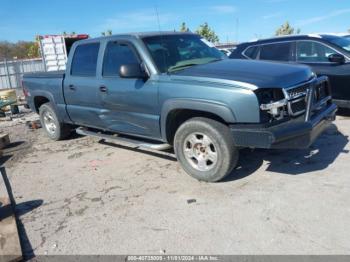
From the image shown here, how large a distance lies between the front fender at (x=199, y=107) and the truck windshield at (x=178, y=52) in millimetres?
505

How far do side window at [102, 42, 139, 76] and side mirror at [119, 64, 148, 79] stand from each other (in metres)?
0.30

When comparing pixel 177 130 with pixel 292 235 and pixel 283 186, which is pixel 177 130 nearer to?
pixel 283 186

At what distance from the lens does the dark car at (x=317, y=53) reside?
23.5 feet

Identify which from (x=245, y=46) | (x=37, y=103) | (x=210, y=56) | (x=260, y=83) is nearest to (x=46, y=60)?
(x=37, y=103)

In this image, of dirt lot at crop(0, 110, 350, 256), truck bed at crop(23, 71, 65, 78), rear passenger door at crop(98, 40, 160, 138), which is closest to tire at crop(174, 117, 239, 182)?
dirt lot at crop(0, 110, 350, 256)

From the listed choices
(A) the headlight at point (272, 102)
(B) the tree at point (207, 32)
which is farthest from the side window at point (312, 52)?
(B) the tree at point (207, 32)

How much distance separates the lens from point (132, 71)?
16.4 feet

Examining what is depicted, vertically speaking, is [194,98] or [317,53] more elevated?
[317,53]

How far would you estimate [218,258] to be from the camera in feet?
10.7

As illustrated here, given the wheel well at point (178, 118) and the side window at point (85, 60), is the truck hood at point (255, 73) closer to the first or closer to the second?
the wheel well at point (178, 118)

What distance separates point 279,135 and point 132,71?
2031mm

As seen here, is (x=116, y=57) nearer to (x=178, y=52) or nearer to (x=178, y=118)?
(x=178, y=52)

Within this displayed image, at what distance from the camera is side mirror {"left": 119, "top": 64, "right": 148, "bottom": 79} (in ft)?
16.3

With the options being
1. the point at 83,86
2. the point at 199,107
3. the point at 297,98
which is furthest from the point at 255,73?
the point at 83,86
